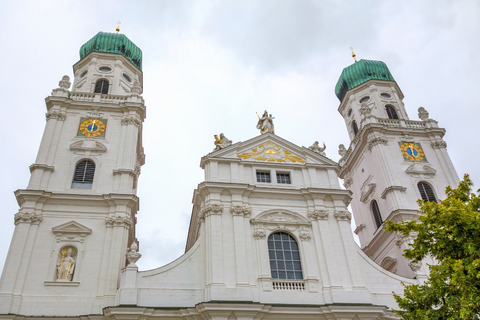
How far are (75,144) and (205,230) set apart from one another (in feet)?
28.5

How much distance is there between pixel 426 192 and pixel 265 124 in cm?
1032

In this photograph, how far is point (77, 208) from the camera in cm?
2102

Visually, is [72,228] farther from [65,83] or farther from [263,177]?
[65,83]

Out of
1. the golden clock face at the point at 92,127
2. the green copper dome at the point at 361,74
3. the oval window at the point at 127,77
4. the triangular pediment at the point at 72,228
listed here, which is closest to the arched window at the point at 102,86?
the oval window at the point at 127,77

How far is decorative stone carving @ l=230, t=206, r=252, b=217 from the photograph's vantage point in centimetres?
2078

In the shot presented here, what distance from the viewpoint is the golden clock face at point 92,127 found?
24.5 m

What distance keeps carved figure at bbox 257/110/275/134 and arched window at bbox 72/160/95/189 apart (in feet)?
31.6

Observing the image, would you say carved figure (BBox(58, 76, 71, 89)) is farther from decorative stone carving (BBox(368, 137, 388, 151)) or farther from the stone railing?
decorative stone carving (BBox(368, 137, 388, 151))

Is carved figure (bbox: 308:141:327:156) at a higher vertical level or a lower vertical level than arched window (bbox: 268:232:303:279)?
higher

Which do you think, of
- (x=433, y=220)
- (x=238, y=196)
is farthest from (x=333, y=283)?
(x=433, y=220)

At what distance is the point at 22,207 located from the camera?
20422 millimetres

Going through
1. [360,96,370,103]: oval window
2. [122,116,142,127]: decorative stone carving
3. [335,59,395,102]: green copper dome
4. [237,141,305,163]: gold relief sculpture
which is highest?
[335,59,395,102]: green copper dome

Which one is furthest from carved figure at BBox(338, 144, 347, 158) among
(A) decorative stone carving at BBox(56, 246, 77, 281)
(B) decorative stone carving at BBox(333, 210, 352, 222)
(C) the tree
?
(A) decorative stone carving at BBox(56, 246, 77, 281)

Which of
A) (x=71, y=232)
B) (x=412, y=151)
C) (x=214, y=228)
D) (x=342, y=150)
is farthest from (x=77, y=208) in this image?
(x=342, y=150)
